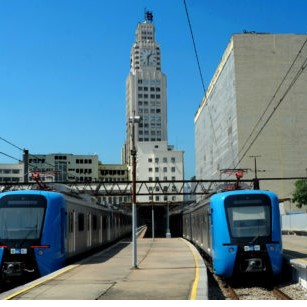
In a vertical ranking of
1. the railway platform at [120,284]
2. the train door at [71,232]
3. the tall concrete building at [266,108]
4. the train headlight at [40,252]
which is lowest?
the railway platform at [120,284]

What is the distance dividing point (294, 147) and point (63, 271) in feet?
263

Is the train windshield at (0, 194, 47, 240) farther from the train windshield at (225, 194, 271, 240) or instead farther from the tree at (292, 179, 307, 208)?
the tree at (292, 179, 307, 208)

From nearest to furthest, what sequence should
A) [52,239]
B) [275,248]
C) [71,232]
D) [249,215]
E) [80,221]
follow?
[275,248], [249,215], [52,239], [71,232], [80,221]

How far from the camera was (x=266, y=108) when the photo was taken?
9275 cm

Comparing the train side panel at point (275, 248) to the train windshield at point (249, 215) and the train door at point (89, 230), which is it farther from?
the train door at point (89, 230)

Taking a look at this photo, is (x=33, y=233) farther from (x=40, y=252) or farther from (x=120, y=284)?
(x=120, y=284)

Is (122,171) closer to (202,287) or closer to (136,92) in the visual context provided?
(136,92)

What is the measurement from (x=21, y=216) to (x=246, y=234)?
7.33m

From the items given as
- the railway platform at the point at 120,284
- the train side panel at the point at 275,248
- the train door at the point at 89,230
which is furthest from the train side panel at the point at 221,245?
the train door at the point at 89,230

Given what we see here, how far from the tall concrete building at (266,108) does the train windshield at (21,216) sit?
2794 inches

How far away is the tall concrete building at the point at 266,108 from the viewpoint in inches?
3536

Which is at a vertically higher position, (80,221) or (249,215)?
(249,215)

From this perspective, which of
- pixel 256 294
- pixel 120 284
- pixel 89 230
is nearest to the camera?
pixel 120 284

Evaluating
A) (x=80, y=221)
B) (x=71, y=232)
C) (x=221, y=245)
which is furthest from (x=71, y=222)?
(x=221, y=245)
